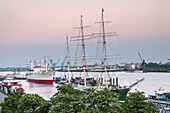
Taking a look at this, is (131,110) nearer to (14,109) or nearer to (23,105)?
(23,105)

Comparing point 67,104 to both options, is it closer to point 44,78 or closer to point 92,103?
point 92,103

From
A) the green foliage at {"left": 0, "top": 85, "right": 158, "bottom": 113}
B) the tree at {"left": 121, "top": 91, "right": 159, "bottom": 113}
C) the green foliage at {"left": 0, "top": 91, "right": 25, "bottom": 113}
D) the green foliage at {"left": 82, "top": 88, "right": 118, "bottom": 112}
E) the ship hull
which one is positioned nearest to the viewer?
the tree at {"left": 121, "top": 91, "right": 159, "bottom": 113}

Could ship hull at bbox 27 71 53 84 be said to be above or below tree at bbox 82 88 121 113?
below

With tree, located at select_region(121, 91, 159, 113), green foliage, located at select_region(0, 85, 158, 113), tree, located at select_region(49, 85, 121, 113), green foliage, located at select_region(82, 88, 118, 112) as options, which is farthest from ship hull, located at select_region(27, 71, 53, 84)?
tree, located at select_region(121, 91, 159, 113)

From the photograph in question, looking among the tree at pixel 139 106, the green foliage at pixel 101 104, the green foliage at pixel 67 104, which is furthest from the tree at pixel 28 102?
the tree at pixel 139 106

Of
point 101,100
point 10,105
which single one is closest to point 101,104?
point 101,100

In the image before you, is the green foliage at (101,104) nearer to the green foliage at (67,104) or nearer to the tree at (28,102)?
the green foliage at (67,104)

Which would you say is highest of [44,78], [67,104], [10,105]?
[67,104]

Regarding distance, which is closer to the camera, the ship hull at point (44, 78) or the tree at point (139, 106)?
the tree at point (139, 106)

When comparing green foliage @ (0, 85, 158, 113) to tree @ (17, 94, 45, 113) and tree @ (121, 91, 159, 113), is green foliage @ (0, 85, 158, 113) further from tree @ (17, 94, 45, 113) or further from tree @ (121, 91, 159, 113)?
tree @ (17, 94, 45, 113)

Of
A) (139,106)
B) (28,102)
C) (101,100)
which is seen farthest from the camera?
(28,102)

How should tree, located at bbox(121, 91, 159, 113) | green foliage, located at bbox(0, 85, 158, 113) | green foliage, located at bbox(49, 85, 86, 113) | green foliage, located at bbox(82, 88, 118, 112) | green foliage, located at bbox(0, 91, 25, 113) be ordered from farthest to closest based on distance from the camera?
green foliage, located at bbox(0, 91, 25, 113), green foliage, located at bbox(49, 85, 86, 113), green foliage, located at bbox(82, 88, 118, 112), green foliage, located at bbox(0, 85, 158, 113), tree, located at bbox(121, 91, 159, 113)

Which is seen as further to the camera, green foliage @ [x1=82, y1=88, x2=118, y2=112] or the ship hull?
the ship hull

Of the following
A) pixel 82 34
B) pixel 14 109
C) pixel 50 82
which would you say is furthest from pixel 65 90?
pixel 50 82
